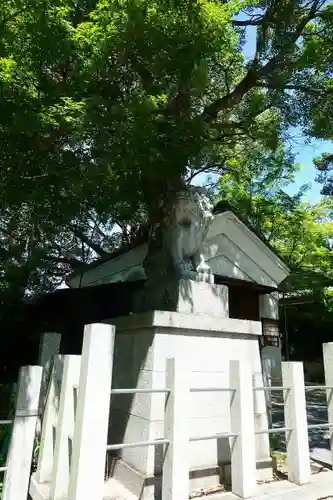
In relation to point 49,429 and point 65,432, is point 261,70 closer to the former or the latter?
point 65,432

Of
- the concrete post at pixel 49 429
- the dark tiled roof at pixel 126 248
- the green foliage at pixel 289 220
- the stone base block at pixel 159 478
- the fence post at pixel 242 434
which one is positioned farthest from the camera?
the green foliage at pixel 289 220

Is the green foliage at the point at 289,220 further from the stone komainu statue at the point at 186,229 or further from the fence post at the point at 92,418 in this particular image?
the fence post at the point at 92,418

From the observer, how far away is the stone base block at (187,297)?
423cm

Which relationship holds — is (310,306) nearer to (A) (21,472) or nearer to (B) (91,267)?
(B) (91,267)

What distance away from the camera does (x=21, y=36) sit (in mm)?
3842

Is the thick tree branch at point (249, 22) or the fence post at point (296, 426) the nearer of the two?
the fence post at point (296, 426)

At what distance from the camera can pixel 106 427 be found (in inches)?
108

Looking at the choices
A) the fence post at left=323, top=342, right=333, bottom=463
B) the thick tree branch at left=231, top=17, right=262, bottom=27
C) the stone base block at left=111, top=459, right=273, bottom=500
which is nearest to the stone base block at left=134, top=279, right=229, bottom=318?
the fence post at left=323, top=342, right=333, bottom=463

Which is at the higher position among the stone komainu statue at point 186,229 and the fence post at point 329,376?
the stone komainu statue at point 186,229

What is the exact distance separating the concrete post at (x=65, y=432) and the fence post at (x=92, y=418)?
798mm

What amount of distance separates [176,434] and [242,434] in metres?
0.70

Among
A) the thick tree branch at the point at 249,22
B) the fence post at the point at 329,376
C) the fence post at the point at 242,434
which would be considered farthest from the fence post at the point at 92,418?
the thick tree branch at the point at 249,22

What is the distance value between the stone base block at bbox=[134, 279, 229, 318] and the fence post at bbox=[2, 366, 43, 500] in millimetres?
1607

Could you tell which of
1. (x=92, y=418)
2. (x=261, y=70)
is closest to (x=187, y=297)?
(x=92, y=418)
